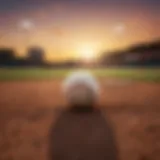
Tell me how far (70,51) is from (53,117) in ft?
1.20

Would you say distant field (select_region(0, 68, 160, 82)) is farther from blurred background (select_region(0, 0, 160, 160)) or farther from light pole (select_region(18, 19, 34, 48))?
light pole (select_region(18, 19, 34, 48))

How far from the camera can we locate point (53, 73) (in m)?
1.61

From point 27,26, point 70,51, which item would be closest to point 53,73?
point 70,51

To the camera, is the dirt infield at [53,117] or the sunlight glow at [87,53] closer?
the dirt infield at [53,117]

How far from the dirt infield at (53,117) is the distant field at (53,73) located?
0.04 metres

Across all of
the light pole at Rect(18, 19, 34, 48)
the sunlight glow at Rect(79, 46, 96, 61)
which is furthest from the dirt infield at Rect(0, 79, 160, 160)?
the light pole at Rect(18, 19, 34, 48)

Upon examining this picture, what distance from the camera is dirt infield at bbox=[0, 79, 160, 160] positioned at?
1350mm

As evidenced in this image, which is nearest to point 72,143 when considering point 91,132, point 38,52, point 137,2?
point 91,132

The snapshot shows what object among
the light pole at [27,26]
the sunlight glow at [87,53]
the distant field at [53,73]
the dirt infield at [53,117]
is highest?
the light pole at [27,26]

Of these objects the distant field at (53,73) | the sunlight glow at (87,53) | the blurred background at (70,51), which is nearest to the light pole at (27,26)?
the blurred background at (70,51)

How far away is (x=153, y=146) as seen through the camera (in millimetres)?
1371

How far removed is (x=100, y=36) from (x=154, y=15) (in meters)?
0.32

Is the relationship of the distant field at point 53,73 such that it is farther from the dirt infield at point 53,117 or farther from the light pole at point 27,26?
the light pole at point 27,26

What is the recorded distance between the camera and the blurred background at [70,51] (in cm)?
154
